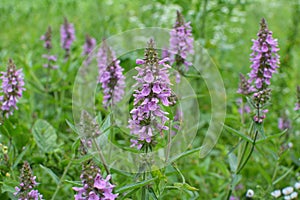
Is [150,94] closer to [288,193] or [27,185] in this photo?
[27,185]

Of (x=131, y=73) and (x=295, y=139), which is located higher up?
(x=131, y=73)

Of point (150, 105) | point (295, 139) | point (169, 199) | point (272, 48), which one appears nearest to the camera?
point (150, 105)

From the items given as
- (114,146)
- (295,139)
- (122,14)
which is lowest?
(295,139)

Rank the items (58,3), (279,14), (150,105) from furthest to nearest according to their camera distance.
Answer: (279,14), (58,3), (150,105)

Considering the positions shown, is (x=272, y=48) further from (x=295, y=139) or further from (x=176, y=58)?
(x=295, y=139)

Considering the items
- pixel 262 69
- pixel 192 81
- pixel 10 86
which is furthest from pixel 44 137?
pixel 192 81

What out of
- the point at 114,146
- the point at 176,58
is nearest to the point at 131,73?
the point at 176,58

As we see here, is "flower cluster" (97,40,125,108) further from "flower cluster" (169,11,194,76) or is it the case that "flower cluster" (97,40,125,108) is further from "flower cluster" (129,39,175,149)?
"flower cluster" (129,39,175,149)

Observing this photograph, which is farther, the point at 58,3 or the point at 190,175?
the point at 58,3

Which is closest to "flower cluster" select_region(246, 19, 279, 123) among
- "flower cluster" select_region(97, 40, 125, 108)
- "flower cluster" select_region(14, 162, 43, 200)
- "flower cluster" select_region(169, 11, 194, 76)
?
"flower cluster" select_region(169, 11, 194, 76)
